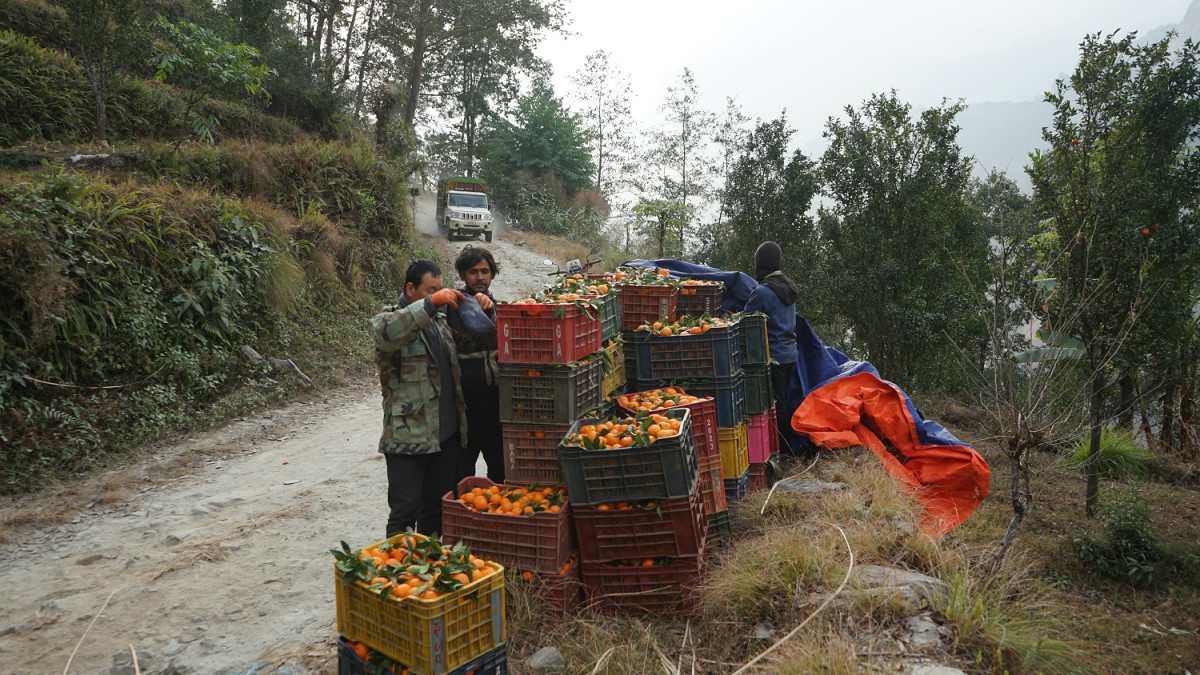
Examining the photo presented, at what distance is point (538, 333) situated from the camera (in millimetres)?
4637

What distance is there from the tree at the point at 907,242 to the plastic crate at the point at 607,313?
27.6ft

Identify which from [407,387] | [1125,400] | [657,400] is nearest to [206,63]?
[407,387]

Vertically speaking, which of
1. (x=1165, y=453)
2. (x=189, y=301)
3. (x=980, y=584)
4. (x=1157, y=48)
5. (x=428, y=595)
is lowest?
(x=1165, y=453)

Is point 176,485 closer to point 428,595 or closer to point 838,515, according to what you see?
point 428,595

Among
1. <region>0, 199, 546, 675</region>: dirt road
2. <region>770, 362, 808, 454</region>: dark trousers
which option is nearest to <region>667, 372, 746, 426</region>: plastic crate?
<region>770, 362, 808, 454</region>: dark trousers

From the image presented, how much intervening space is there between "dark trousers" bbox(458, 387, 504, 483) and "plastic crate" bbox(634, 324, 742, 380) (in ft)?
4.33

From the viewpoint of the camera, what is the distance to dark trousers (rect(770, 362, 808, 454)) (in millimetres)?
7246

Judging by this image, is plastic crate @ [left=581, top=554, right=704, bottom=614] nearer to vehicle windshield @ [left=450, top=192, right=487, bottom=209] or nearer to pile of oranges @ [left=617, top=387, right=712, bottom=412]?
pile of oranges @ [left=617, top=387, right=712, bottom=412]

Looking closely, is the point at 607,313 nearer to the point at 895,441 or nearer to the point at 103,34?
the point at 895,441

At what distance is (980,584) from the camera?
4.10 metres

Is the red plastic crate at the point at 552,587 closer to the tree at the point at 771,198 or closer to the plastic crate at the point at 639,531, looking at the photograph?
the plastic crate at the point at 639,531

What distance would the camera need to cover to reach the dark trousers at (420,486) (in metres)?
4.41

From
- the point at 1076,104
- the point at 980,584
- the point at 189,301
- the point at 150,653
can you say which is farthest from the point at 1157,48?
the point at 189,301

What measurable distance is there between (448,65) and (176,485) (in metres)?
35.7
